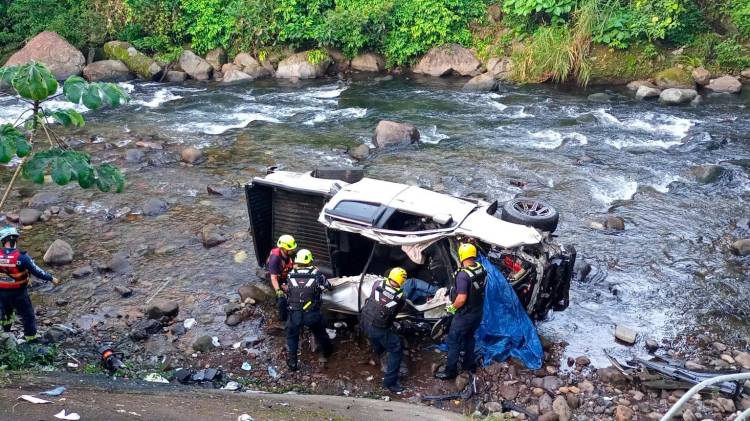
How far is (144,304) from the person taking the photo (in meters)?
9.03

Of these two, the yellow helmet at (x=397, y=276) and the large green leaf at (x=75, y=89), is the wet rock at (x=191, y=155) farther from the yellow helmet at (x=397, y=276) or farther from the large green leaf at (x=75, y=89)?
the yellow helmet at (x=397, y=276)

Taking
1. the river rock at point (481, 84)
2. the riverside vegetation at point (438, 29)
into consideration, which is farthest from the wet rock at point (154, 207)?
the river rock at point (481, 84)

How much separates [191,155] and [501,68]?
10.0 meters

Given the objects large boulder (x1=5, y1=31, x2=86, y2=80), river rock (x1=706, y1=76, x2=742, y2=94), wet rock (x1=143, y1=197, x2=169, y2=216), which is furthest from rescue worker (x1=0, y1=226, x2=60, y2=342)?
river rock (x1=706, y1=76, x2=742, y2=94)

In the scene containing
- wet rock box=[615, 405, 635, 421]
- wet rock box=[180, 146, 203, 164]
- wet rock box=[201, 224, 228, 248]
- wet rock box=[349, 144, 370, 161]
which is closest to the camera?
wet rock box=[615, 405, 635, 421]

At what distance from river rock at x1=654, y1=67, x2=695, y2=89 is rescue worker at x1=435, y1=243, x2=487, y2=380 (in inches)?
536

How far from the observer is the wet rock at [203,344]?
8.06 m

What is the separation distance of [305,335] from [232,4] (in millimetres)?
15865

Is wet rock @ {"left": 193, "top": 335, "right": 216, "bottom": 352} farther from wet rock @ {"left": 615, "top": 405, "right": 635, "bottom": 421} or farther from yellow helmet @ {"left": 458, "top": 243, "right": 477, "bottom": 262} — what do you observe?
wet rock @ {"left": 615, "top": 405, "right": 635, "bottom": 421}

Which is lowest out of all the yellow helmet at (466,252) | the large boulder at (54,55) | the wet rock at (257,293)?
the wet rock at (257,293)

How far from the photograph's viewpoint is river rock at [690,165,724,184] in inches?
514

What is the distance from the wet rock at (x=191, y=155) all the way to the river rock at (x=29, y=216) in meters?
3.40

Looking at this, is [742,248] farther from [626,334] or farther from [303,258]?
[303,258]

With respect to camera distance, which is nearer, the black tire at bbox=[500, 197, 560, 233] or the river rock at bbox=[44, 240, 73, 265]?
the black tire at bbox=[500, 197, 560, 233]
